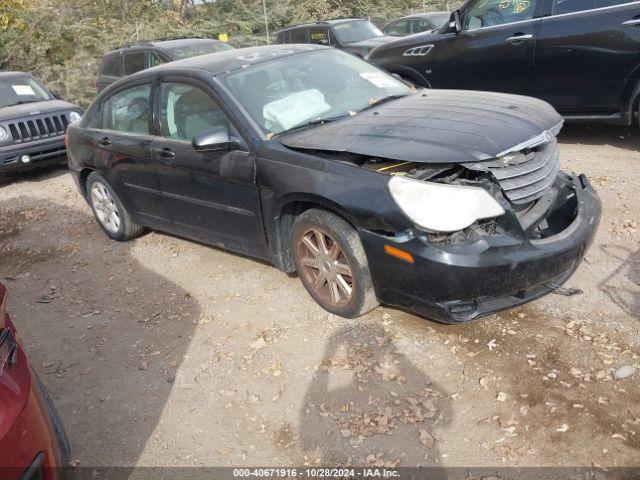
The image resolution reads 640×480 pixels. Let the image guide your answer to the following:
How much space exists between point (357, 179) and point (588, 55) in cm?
397

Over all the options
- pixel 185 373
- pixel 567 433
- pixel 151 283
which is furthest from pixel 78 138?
pixel 567 433

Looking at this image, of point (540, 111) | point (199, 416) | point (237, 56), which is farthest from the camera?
point (237, 56)

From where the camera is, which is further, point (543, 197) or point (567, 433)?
point (543, 197)

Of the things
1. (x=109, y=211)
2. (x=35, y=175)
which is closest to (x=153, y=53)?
(x=35, y=175)

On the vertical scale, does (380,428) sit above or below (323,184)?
below

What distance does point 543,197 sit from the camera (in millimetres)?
3691

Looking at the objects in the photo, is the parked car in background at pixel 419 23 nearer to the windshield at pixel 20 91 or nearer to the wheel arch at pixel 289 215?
the windshield at pixel 20 91

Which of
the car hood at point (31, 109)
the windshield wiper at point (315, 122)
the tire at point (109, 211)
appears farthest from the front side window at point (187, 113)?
the car hood at point (31, 109)

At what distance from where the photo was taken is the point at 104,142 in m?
5.33

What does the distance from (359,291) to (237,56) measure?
2.24m

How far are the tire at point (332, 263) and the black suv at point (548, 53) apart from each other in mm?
3968

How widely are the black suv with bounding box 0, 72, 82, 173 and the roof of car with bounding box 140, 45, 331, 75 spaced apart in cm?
479

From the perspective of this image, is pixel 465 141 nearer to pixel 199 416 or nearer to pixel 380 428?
pixel 380 428

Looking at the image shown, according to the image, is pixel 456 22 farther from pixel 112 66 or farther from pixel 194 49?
pixel 112 66
